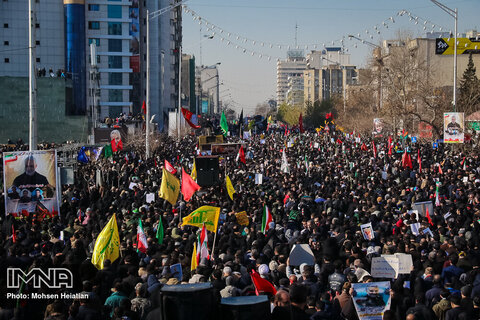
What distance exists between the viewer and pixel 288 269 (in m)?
10.4

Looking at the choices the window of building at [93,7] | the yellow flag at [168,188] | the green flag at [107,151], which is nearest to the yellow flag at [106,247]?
the yellow flag at [168,188]

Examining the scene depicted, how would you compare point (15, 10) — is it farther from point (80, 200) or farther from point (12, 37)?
point (80, 200)

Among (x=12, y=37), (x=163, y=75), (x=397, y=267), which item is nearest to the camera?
(x=397, y=267)

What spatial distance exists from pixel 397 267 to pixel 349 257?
0.96 metres

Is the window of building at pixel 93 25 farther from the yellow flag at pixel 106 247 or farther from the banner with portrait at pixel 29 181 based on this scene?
the yellow flag at pixel 106 247

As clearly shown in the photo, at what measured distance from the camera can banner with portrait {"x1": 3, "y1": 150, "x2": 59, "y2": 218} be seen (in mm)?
15156

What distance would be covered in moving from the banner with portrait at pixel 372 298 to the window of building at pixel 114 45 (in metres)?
69.9

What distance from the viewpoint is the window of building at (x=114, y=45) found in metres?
74.7

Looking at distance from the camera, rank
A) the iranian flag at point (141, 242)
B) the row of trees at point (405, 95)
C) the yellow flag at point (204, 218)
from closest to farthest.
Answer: the yellow flag at point (204, 218), the iranian flag at point (141, 242), the row of trees at point (405, 95)

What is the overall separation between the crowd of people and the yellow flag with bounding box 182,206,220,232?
0.51 metres

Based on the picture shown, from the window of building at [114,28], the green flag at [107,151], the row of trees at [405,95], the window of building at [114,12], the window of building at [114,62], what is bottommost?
the green flag at [107,151]

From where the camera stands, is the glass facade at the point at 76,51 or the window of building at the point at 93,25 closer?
the glass facade at the point at 76,51

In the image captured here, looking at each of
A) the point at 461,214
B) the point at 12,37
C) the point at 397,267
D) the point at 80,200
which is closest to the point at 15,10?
the point at 12,37

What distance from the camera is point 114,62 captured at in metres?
75.4
